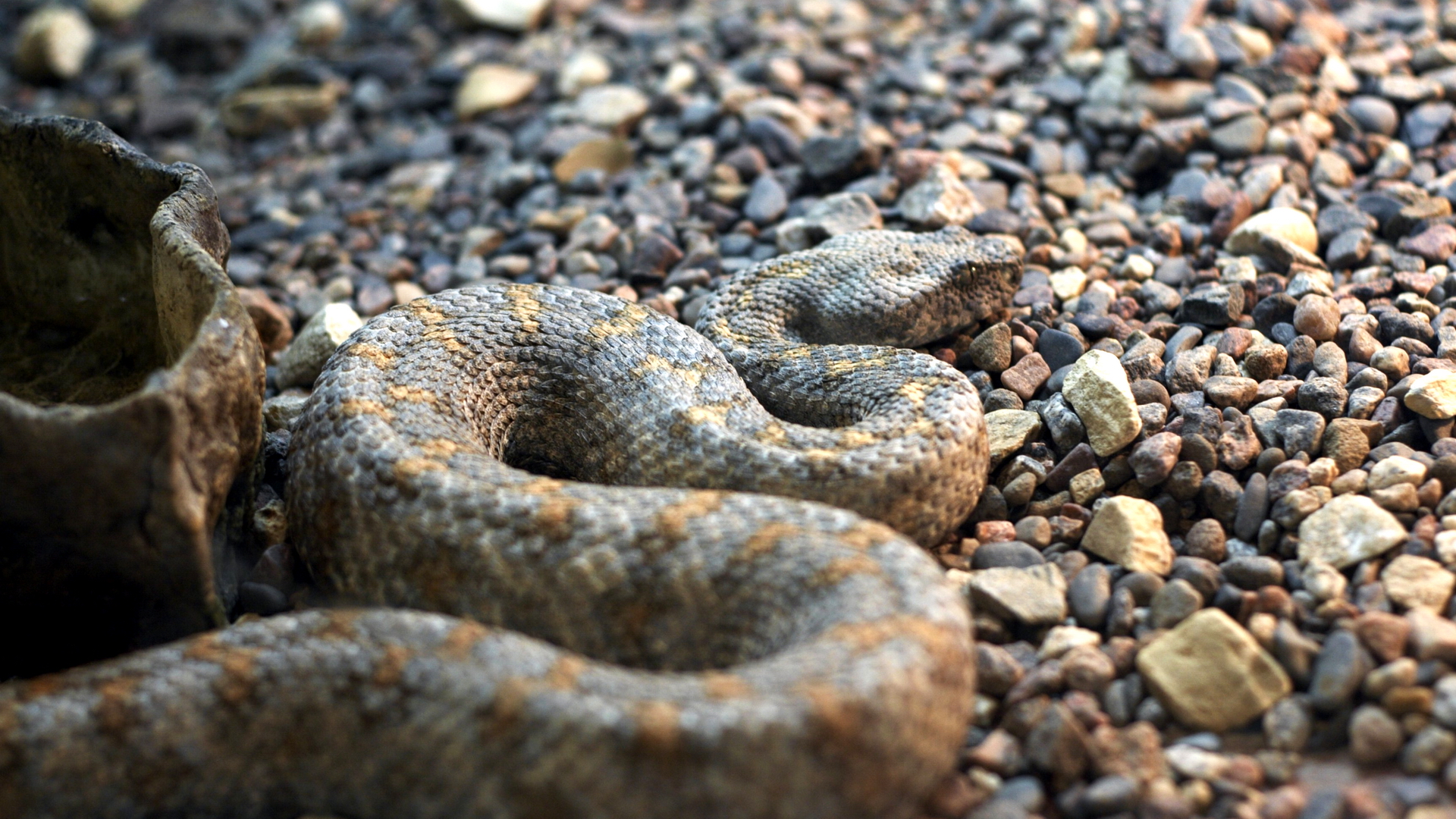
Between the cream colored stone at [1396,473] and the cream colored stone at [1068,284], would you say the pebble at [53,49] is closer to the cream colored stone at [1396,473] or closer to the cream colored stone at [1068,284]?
the cream colored stone at [1068,284]

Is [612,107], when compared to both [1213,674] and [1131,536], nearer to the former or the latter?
[1131,536]

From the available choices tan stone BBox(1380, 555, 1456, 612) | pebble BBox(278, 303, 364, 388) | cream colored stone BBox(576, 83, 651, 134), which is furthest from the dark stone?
cream colored stone BBox(576, 83, 651, 134)

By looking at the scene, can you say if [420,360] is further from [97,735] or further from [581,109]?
[581,109]

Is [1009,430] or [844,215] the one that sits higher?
[844,215]

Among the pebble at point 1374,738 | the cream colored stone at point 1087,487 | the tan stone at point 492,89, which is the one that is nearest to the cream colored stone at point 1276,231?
the cream colored stone at point 1087,487

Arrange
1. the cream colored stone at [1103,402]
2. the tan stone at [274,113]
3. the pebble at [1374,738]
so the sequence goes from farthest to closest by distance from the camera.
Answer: the tan stone at [274,113]
the cream colored stone at [1103,402]
the pebble at [1374,738]

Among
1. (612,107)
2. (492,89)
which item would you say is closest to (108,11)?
(492,89)
